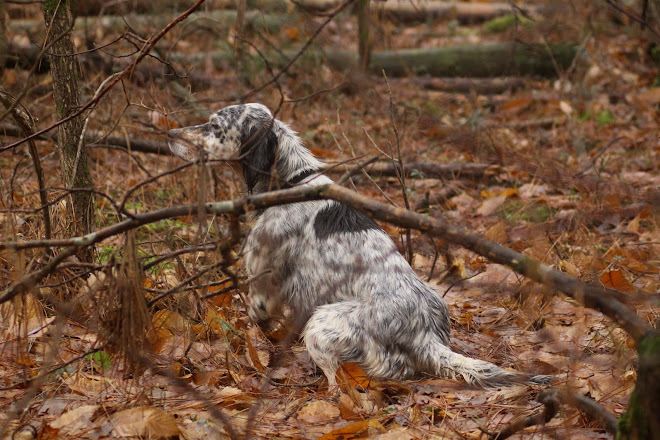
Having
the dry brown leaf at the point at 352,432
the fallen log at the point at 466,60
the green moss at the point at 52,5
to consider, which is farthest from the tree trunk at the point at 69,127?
the fallen log at the point at 466,60

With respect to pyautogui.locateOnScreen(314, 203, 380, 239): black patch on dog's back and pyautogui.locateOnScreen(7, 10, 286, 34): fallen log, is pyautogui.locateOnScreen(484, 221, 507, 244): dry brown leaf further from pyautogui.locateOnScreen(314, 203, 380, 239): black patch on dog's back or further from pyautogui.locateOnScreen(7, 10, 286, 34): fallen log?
pyautogui.locateOnScreen(7, 10, 286, 34): fallen log

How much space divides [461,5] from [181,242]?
41.2ft

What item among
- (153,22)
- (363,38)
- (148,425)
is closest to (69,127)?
(148,425)

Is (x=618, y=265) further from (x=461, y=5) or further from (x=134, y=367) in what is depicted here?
(x=461, y=5)

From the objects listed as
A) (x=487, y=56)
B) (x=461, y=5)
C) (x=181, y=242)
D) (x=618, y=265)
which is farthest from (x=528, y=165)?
(x=461, y=5)

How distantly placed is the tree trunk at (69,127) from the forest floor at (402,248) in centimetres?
22

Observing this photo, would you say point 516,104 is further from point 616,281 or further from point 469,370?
point 469,370

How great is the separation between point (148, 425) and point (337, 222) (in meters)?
1.83

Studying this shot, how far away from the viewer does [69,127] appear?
4.41 m

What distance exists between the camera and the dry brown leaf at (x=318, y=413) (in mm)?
3369

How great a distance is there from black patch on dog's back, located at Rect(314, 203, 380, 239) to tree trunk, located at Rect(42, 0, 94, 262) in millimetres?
1503

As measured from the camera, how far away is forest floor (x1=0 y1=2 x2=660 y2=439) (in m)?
3.17

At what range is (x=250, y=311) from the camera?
4488mm

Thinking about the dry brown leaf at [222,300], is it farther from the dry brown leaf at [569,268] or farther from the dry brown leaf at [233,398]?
the dry brown leaf at [569,268]
